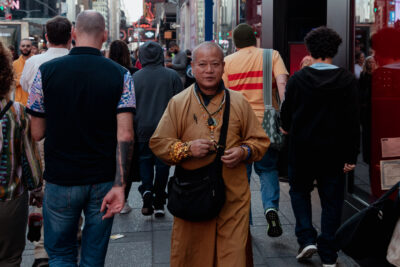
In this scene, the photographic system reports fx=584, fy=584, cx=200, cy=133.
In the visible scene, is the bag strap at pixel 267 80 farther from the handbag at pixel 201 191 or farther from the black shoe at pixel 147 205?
the handbag at pixel 201 191

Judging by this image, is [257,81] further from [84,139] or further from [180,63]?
Answer: [180,63]

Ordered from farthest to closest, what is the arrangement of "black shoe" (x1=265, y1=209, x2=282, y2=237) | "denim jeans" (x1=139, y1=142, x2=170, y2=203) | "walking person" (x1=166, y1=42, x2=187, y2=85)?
"walking person" (x1=166, y1=42, x2=187, y2=85) → "denim jeans" (x1=139, y1=142, x2=170, y2=203) → "black shoe" (x1=265, y1=209, x2=282, y2=237)

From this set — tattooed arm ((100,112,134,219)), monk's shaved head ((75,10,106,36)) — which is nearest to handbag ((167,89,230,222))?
tattooed arm ((100,112,134,219))

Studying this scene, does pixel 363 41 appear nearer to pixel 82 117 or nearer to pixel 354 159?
pixel 354 159

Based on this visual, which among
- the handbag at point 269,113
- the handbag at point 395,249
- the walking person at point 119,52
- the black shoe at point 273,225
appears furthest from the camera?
the walking person at point 119,52

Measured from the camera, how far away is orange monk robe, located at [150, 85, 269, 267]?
11.5 ft

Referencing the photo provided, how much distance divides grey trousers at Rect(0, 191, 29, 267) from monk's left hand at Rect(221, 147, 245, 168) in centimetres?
120

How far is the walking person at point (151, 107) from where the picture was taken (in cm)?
623

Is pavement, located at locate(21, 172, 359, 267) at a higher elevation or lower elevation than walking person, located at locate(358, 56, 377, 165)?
lower

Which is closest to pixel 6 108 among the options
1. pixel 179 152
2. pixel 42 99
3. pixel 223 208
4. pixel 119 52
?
pixel 42 99

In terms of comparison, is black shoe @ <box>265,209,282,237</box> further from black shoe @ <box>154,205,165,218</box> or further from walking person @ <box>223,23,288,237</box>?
black shoe @ <box>154,205,165,218</box>

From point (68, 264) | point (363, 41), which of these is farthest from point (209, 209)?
point (363, 41)

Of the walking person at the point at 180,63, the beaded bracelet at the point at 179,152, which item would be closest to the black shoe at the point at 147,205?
the beaded bracelet at the point at 179,152

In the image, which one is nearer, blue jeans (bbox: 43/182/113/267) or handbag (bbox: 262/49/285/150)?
blue jeans (bbox: 43/182/113/267)
